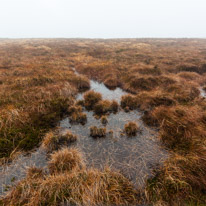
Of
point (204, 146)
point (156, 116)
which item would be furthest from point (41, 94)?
point (204, 146)

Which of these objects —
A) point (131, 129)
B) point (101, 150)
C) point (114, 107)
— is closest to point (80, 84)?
point (114, 107)

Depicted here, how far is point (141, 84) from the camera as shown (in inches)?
566

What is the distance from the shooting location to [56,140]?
21.3 ft

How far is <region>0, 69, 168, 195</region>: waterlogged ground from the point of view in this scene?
499 centimetres

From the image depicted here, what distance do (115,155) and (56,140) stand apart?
3.37 m

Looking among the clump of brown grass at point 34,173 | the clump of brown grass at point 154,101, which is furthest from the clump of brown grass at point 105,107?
the clump of brown grass at point 34,173

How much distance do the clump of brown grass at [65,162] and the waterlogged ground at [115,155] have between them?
439 millimetres

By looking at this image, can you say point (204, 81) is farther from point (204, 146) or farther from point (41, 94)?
point (41, 94)

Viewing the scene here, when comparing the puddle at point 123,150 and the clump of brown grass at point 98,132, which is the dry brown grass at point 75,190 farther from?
the clump of brown grass at point 98,132

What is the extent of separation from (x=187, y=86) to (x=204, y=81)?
4809mm

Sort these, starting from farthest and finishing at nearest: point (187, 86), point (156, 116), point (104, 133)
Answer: point (187, 86)
point (156, 116)
point (104, 133)

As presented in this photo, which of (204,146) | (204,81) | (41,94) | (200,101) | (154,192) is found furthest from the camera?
(204,81)

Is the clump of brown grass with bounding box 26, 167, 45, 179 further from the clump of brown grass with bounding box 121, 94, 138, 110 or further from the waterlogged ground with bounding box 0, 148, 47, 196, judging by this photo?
the clump of brown grass with bounding box 121, 94, 138, 110

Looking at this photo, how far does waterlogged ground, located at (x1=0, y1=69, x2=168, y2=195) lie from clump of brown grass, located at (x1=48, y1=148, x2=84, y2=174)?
439 millimetres
